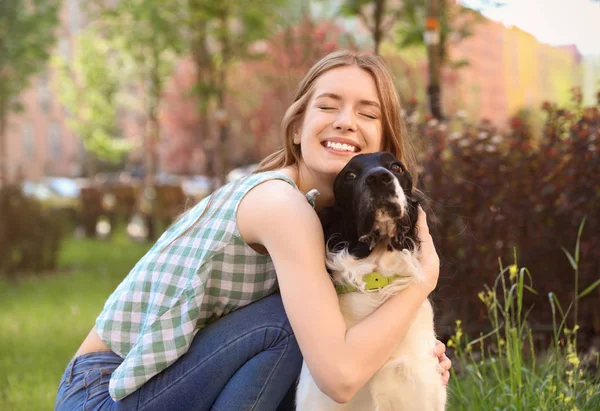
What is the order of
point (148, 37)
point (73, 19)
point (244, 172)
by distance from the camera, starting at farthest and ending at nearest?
point (73, 19), point (148, 37), point (244, 172)

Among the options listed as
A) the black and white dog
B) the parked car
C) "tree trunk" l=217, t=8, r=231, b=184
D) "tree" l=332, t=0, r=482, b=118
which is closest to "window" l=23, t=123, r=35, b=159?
the parked car

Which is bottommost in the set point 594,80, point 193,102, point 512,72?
point 512,72

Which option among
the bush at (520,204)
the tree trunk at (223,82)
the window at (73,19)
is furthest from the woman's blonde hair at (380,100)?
the window at (73,19)

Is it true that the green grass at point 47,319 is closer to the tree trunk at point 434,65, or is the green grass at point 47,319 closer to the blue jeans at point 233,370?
the blue jeans at point 233,370

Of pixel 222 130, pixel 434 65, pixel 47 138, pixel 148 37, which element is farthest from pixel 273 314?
pixel 47 138

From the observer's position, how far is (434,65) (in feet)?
22.7

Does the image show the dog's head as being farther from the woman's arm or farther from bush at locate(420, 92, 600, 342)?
bush at locate(420, 92, 600, 342)

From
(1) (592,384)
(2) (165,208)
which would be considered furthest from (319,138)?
(2) (165,208)

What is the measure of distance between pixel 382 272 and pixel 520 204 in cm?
266

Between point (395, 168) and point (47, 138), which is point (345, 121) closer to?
point (395, 168)

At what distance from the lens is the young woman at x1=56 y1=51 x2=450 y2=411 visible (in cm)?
236

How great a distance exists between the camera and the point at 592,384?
137 inches

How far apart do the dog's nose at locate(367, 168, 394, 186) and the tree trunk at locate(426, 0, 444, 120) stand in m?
4.28

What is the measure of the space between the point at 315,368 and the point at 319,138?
85cm
